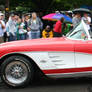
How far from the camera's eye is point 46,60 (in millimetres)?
5785

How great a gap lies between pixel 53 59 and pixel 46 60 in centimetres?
16

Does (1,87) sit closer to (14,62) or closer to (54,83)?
(14,62)

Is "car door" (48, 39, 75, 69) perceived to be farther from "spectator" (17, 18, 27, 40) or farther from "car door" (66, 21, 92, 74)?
"spectator" (17, 18, 27, 40)

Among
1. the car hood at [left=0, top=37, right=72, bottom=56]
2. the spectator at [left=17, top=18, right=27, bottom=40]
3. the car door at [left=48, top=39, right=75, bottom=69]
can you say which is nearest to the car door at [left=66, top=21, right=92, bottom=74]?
the car door at [left=48, top=39, right=75, bottom=69]

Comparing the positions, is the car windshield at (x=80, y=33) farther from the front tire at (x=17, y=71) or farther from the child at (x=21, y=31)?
the child at (x=21, y=31)

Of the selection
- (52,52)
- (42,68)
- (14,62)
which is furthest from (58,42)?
(14,62)

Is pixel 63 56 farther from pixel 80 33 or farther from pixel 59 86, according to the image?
pixel 80 33

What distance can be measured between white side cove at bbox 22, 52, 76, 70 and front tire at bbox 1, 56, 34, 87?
214mm

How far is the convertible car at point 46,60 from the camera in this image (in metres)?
5.79

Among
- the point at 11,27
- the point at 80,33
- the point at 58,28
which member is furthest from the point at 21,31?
the point at 80,33

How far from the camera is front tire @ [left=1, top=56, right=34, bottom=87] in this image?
19.2 feet

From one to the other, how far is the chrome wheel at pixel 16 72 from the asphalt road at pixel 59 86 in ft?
0.70

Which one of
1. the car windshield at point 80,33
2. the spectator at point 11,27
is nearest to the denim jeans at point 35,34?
the spectator at point 11,27

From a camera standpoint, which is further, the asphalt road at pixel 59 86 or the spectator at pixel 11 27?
the spectator at pixel 11 27
